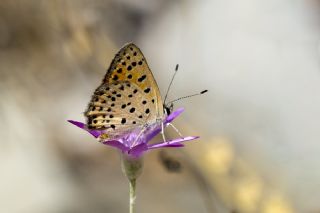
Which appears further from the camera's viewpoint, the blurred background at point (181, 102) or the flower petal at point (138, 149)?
the blurred background at point (181, 102)

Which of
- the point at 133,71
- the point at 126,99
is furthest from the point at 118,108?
the point at 133,71

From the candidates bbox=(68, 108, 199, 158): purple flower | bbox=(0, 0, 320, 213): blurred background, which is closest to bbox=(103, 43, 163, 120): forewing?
bbox=(68, 108, 199, 158): purple flower

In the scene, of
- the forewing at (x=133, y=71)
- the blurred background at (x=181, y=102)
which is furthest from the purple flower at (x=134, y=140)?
the blurred background at (x=181, y=102)

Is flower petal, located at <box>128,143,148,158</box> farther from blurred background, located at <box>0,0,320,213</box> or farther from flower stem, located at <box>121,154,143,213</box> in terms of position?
blurred background, located at <box>0,0,320,213</box>

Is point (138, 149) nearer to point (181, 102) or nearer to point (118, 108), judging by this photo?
point (118, 108)

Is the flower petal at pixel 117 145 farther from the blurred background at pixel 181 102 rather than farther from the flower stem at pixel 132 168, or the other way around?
the blurred background at pixel 181 102

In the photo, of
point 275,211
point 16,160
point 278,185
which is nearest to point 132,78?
point 275,211
